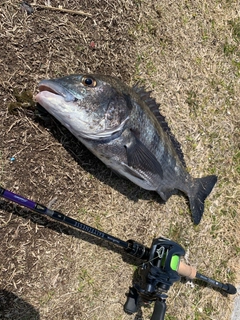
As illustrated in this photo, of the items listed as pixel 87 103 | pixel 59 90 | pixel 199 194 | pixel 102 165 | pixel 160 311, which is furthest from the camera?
pixel 199 194

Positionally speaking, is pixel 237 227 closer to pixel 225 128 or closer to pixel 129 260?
pixel 225 128

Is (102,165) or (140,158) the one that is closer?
(140,158)

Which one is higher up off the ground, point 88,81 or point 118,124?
point 88,81

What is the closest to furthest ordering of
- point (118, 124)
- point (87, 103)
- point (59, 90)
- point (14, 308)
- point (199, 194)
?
point (59, 90) → point (87, 103) → point (118, 124) → point (14, 308) → point (199, 194)

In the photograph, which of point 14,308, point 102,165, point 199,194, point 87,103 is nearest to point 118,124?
point 87,103

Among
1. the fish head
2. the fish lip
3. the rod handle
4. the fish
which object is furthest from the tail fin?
the fish lip

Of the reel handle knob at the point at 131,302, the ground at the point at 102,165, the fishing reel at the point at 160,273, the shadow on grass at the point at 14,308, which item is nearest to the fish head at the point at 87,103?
the ground at the point at 102,165

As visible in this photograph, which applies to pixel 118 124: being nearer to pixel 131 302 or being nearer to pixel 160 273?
pixel 160 273

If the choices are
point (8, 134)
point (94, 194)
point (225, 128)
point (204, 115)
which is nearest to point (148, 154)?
point (94, 194)

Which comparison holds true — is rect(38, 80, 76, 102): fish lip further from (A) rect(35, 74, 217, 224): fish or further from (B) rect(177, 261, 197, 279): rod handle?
(B) rect(177, 261, 197, 279): rod handle

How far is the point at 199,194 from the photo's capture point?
4324mm

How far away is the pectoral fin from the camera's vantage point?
3174mm

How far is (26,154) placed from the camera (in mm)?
3236

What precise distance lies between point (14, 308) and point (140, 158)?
1.78 metres
